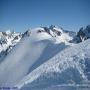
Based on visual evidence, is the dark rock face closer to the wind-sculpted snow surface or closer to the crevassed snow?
the crevassed snow

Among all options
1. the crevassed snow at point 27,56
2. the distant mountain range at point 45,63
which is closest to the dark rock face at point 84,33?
the distant mountain range at point 45,63

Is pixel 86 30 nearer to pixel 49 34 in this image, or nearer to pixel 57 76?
pixel 49 34

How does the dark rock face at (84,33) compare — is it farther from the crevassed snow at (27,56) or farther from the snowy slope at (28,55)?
the crevassed snow at (27,56)

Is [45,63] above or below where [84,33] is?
below

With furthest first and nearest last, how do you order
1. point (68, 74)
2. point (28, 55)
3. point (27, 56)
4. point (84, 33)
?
1. point (84, 33)
2. point (28, 55)
3. point (27, 56)
4. point (68, 74)

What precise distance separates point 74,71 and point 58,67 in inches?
272

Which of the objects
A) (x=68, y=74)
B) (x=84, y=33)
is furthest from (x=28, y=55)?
(x=68, y=74)

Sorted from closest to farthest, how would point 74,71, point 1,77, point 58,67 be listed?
point 74,71 < point 58,67 < point 1,77

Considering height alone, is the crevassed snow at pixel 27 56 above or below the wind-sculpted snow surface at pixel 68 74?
above

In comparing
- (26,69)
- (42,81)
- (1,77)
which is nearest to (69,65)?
(42,81)

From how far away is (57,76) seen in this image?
205 feet

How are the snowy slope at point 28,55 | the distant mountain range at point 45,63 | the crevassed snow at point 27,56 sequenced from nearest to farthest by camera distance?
1. the distant mountain range at point 45,63
2. the crevassed snow at point 27,56
3. the snowy slope at point 28,55

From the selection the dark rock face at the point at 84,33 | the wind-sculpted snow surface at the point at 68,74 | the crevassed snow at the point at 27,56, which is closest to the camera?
the wind-sculpted snow surface at the point at 68,74

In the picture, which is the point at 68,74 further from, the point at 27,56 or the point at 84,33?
the point at 84,33
